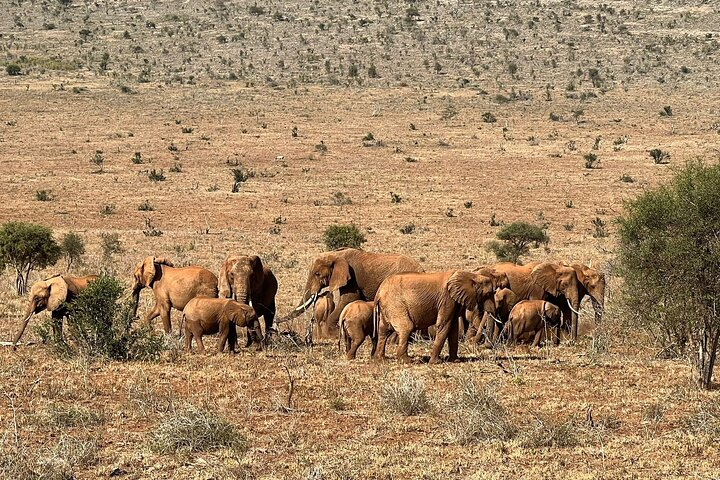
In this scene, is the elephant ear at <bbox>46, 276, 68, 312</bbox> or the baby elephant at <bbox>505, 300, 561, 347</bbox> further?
the baby elephant at <bbox>505, 300, 561, 347</bbox>

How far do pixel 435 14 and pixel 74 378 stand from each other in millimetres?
89634

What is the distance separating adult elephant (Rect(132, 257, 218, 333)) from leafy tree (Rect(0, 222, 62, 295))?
7.40 meters

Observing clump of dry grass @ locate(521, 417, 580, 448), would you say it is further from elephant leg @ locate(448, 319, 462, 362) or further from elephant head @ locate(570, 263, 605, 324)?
elephant head @ locate(570, 263, 605, 324)

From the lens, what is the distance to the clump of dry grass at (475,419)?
1022cm

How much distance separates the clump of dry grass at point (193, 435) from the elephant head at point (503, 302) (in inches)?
304

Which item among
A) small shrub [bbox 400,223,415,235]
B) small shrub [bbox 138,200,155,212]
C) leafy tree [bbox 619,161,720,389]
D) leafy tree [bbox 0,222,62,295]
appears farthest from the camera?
small shrub [bbox 138,200,155,212]

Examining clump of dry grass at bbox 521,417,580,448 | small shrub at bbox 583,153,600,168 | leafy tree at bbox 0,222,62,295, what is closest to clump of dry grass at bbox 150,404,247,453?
clump of dry grass at bbox 521,417,580,448

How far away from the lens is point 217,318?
50.0 feet

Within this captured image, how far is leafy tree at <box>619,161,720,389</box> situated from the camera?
12531mm

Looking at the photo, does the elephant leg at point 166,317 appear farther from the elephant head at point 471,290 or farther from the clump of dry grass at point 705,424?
the clump of dry grass at point 705,424

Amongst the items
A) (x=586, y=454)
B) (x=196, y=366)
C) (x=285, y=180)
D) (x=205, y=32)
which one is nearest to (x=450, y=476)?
(x=586, y=454)

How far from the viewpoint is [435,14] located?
325 ft

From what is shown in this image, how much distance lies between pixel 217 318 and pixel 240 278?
1.66 m

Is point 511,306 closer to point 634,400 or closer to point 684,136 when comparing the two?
point 634,400
